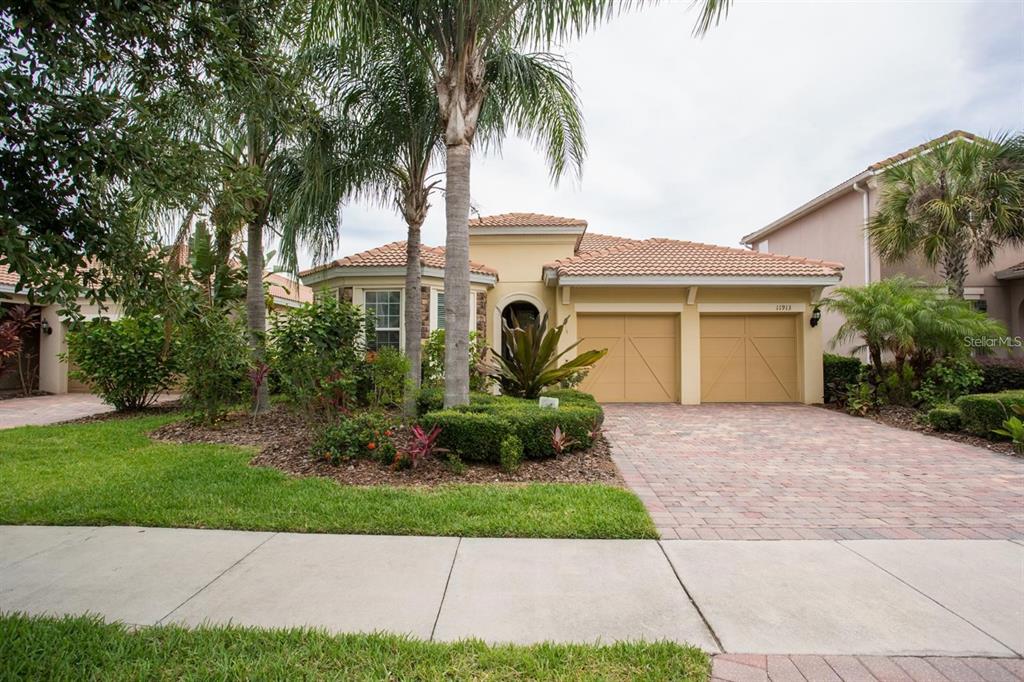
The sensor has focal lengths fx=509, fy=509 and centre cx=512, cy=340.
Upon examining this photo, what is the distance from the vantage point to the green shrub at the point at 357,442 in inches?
261

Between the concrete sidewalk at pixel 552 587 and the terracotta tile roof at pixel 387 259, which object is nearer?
the concrete sidewalk at pixel 552 587

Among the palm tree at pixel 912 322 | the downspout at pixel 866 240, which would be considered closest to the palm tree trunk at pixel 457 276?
the palm tree at pixel 912 322

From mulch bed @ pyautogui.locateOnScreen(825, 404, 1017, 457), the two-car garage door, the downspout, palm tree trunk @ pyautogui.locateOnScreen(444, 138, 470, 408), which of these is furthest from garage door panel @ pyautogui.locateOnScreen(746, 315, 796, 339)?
palm tree trunk @ pyautogui.locateOnScreen(444, 138, 470, 408)

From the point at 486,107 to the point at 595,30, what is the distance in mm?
2461

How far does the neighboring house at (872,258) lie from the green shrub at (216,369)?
14.6m

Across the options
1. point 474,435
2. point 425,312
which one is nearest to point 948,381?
point 474,435

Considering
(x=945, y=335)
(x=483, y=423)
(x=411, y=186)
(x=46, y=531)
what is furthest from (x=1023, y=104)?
(x=46, y=531)

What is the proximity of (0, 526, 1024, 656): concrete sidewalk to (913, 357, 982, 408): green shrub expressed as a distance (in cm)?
843

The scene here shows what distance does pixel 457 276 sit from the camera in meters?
7.26

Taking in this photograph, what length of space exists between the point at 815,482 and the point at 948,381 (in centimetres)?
751

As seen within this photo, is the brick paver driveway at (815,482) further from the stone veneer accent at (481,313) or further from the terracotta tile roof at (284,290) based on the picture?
the terracotta tile roof at (284,290)

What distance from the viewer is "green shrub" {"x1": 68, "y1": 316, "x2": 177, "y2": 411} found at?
36.9 feet

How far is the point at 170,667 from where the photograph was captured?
2645 mm

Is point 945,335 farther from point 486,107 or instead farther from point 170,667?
point 170,667
